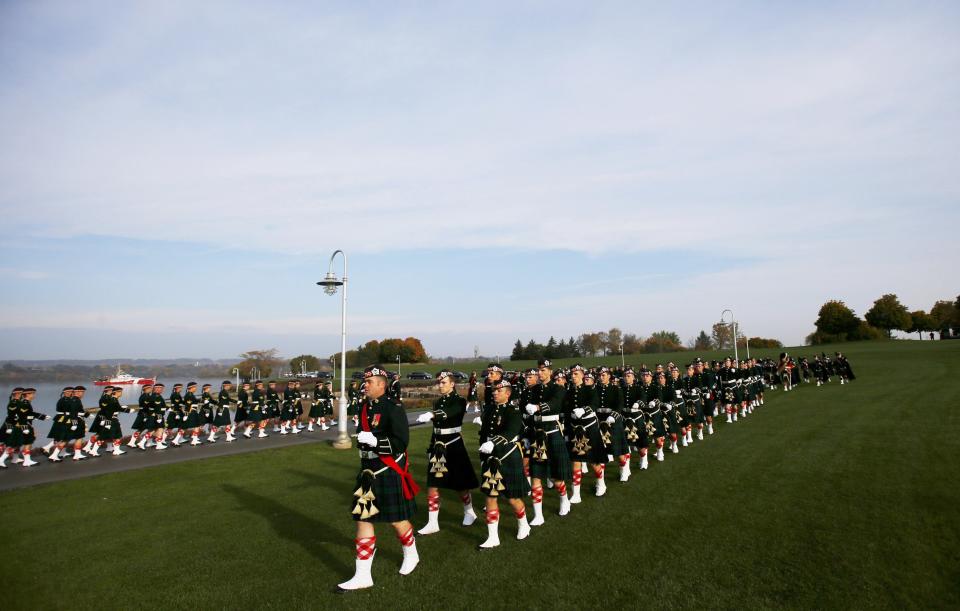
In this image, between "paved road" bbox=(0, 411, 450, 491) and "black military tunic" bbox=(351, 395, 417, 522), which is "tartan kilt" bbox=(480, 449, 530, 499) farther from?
"paved road" bbox=(0, 411, 450, 491)

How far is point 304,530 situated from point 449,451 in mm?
2702

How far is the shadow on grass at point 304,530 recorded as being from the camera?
22.7 ft

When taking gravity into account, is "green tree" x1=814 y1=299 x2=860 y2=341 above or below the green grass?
above

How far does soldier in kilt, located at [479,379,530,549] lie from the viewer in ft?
23.6

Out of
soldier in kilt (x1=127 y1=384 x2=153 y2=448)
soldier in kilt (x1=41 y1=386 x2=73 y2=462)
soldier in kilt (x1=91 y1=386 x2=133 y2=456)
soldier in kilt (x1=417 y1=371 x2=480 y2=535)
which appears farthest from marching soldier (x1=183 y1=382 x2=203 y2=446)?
soldier in kilt (x1=417 y1=371 x2=480 y2=535)

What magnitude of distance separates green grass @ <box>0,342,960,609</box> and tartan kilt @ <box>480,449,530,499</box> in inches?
29.2

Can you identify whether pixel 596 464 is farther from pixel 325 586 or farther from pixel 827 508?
pixel 325 586

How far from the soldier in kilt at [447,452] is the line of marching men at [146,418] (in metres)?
12.3

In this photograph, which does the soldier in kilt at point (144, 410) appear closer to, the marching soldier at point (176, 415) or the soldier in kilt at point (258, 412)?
the marching soldier at point (176, 415)

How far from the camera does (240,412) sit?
66.4 ft

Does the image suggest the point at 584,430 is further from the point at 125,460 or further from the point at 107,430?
the point at 107,430

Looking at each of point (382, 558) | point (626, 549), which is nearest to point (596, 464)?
Answer: point (626, 549)

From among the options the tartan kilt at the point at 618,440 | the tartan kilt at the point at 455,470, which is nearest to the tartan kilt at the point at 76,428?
the tartan kilt at the point at 455,470

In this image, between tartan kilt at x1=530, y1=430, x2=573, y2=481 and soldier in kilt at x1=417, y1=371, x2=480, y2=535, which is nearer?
soldier in kilt at x1=417, y1=371, x2=480, y2=535
